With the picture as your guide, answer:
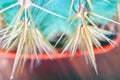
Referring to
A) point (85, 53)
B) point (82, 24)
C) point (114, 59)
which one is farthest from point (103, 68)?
point (82, 24)

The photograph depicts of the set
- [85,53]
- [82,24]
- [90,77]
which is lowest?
[90,77]

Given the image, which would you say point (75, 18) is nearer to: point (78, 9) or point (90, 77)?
point (78, 9)

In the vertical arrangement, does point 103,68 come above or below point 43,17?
below

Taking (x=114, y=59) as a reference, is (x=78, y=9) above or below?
above

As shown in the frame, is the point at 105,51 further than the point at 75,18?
Yes

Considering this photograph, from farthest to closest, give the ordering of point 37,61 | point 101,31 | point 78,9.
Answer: point 37,61 → point 101,31 → point 78,9

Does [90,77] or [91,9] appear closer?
[91,9]

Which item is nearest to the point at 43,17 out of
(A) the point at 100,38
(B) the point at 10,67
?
(A) the point at 100,38

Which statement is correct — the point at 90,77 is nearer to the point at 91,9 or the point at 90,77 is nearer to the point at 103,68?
the point at 103,68

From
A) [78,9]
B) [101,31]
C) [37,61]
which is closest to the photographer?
[78,9]
